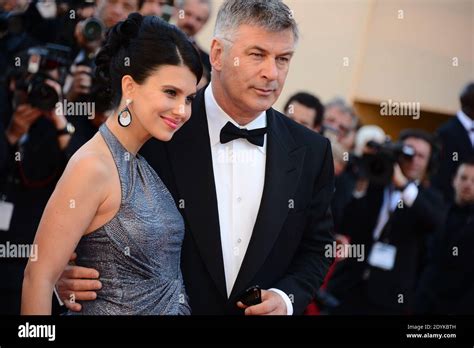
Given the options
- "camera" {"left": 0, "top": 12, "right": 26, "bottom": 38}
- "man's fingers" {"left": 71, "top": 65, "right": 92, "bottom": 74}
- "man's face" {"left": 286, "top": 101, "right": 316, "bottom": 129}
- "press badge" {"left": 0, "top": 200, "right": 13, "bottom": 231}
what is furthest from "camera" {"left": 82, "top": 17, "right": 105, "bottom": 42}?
"man's face" {"left": 286, "top": 101, "right": 316, "bottom": 129}

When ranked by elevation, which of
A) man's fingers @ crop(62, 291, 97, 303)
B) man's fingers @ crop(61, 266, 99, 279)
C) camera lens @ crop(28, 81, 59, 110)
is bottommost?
man's fingers @ crop(62, 291, 97, 303)

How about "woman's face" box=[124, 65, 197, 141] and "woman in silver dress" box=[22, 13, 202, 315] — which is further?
"woman's face" box=[124, 65, 197, 141]

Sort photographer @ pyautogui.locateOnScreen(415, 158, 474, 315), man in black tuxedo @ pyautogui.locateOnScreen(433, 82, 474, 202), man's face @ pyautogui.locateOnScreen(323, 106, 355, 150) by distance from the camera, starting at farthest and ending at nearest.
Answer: man's face @ pyautogui.locateOnScreen(323, 106, 355, 150) < man in black tuxedo @ pyautogui.locateOnScreen(433, 82, 474, 202) < photographer @ pyautogui.locateOnScreen(415, 158, 474, 315)

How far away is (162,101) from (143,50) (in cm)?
13

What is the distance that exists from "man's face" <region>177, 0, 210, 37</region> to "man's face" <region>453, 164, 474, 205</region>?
1.24m

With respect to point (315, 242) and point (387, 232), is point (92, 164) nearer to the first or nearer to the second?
point (315, 242)

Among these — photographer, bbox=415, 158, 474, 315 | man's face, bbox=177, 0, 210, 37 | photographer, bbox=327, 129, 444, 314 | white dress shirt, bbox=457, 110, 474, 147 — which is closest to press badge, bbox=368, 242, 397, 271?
photographer, bbox=327, 129, 444, 314

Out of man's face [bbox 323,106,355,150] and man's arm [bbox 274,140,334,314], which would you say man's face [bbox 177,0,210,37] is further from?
man's arm [bbox 274,140,334,314]

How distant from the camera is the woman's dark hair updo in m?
2.26

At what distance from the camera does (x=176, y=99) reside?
7.43 ft

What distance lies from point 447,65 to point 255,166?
3832 mm

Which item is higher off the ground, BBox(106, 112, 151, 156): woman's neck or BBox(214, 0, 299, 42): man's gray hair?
BBox(214, 0, 299, 42): man's gray hair

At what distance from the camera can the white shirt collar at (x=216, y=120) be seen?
8.23 feet

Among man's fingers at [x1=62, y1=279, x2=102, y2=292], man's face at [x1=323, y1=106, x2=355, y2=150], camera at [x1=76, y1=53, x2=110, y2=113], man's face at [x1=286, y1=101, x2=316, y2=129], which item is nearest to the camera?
man's fingers at [x1=62, y1=279, x2=102, y2=292]
